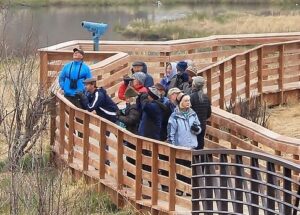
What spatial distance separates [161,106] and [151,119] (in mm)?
183

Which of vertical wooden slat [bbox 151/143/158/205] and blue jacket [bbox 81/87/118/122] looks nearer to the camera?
vertical wooden slat [bbox 151/143/158/205]

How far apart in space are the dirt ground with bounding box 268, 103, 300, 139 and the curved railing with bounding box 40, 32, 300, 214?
1.20ft

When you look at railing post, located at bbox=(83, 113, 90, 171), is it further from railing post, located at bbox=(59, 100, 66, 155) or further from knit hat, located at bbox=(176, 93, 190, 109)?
knit hat, located at bbox=(176, 93, 190, 109)

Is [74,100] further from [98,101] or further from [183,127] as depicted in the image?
[183,127]

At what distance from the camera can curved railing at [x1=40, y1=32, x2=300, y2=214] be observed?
10.1 m

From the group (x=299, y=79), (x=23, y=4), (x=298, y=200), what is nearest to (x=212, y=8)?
(x=23, y=4)

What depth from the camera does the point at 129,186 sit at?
1102 centimetres

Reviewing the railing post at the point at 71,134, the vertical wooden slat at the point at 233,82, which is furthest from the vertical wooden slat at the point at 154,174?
the vertical wooden slat at the point at 233,82

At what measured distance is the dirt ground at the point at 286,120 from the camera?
50.8ft

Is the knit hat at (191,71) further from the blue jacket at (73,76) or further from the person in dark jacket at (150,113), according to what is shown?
the blue jacket at (73,76)

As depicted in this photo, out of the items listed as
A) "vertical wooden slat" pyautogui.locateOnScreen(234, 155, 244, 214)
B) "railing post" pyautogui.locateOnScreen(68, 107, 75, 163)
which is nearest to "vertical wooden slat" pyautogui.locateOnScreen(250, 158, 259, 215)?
"vertical wooden slat" pyautogui.locateOnScreen(234, 155, 244, 214)

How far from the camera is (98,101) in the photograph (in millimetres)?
11938

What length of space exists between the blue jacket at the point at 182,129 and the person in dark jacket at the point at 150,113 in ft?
1.03

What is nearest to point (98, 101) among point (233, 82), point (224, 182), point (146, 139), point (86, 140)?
point (86, 140)
